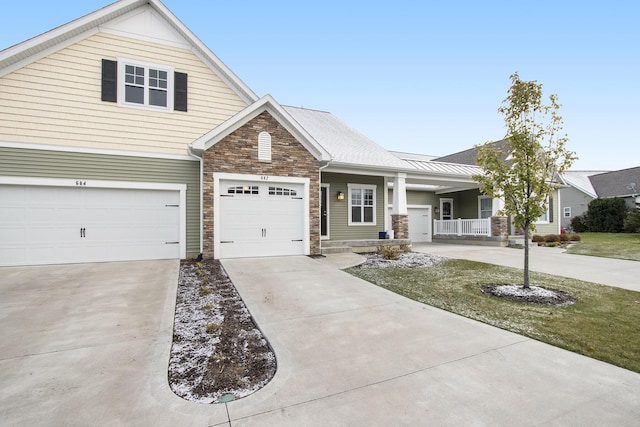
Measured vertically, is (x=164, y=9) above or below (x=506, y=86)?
above

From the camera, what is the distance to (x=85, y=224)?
8.84 meters

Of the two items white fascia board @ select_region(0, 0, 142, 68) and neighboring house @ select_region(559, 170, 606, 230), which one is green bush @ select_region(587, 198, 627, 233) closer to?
neighboring house @ select_region(559, 170, 606, 230)

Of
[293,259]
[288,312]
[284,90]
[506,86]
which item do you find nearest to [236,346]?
[288,312]

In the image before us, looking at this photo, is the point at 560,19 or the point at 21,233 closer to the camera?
the point at 21,233

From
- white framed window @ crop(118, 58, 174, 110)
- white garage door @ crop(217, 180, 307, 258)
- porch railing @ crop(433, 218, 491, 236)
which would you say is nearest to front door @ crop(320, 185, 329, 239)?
white garage door @ crop(217, 180, 307, 258)

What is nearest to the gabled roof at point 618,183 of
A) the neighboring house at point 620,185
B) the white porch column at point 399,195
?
the neighboring house at point 620,185

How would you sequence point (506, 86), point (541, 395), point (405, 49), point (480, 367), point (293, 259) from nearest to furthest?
point (541, 395) → point (480, 367) → point (506, 86) → point (293, 259) → point (405, 49)

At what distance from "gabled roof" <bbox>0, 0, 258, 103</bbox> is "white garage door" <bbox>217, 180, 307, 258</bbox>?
3.51 meters

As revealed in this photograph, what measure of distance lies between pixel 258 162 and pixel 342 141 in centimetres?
526

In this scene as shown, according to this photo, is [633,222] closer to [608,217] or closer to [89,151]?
[608,217]

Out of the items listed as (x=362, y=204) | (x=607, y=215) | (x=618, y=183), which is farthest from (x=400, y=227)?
(x=618, y=183)

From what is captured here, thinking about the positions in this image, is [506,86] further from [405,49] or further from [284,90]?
[284,90]

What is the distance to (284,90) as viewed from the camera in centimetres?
2156

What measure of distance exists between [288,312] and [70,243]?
302 inches
